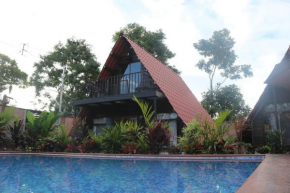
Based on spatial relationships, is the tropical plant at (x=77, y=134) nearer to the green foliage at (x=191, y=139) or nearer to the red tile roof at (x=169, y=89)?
the red tile roof at (x=169, y=89)

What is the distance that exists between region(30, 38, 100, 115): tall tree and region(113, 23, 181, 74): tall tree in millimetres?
4142

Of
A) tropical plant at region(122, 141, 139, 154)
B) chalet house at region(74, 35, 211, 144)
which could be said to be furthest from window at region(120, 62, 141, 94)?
tropical plant at region(122, 141, 139, 154)

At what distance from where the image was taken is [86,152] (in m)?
8.64

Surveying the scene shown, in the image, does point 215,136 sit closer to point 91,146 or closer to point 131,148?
point 131,148

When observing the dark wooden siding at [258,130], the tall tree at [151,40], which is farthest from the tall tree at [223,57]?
the dark wooden siding at [258,130]

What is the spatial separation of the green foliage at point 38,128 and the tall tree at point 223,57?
17923 mm

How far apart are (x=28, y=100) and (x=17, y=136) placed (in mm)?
20687

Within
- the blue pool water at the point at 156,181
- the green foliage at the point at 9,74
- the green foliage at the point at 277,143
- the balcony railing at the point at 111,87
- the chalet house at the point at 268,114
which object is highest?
the green foliage at the point at 9,74

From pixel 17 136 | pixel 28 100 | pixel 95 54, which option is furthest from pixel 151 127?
pixel 28 100

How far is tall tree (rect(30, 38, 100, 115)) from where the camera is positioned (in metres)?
22.2

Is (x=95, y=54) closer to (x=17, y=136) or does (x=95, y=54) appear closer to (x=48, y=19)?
(x=48, y=19)

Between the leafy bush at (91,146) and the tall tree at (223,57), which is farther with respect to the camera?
the tall tree at (223,57)

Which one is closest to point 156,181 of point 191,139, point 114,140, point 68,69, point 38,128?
point 191,139

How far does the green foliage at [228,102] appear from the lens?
21.3 m
